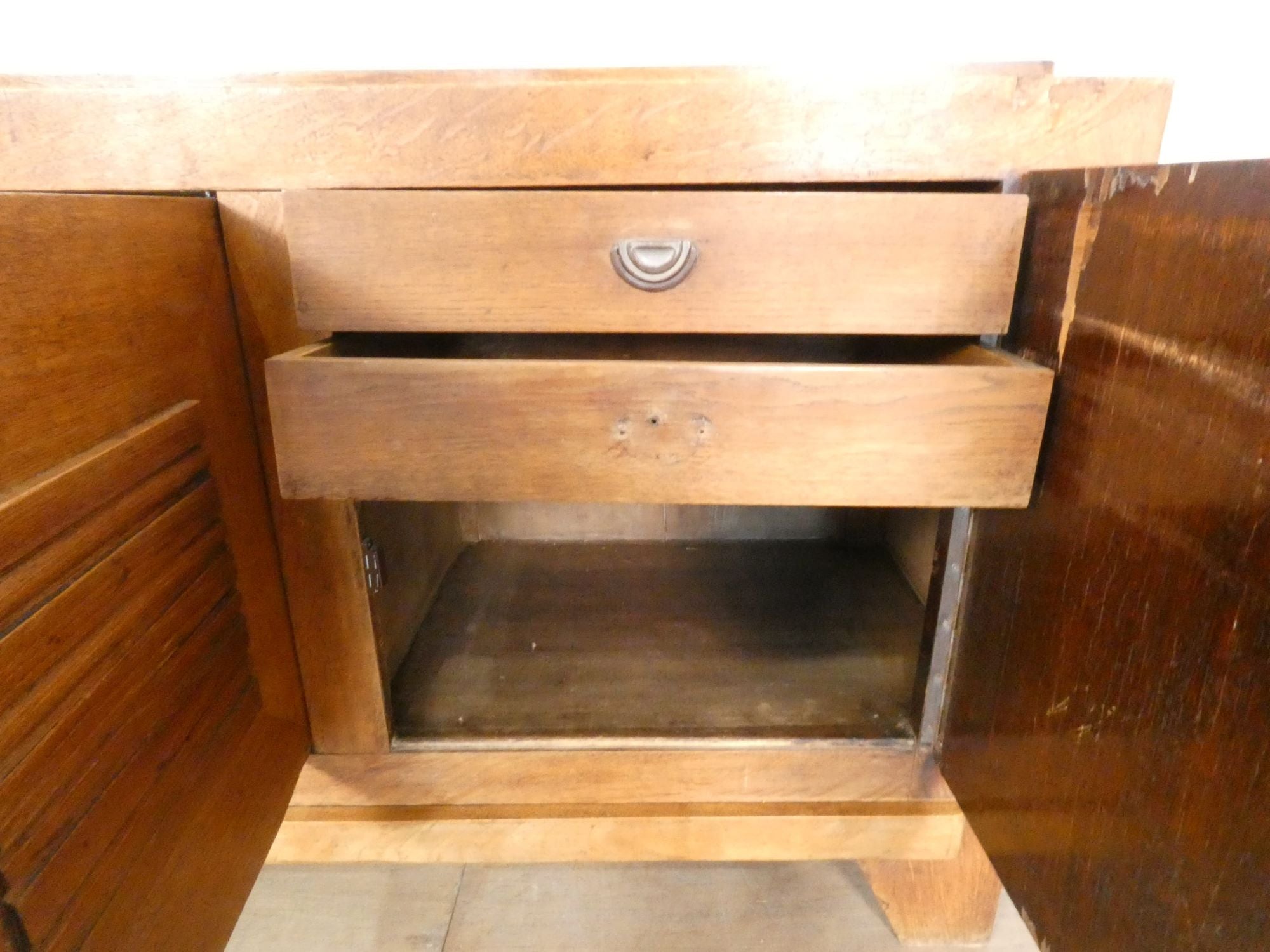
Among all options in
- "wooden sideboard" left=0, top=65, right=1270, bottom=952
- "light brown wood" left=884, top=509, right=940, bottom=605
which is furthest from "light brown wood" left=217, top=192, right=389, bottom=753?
"light brown wood" left=884, top=509, right=940, bottom=605

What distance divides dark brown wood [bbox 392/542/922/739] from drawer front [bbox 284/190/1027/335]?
14.8 inches

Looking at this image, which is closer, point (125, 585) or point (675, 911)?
point (125, 585)

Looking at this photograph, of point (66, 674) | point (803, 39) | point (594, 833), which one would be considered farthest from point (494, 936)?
point (803, 39)

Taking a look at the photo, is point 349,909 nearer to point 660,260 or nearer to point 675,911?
point 675,911

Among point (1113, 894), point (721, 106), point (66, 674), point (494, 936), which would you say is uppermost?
point (721, 106)

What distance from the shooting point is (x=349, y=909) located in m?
0.78

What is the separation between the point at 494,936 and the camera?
2.45ft

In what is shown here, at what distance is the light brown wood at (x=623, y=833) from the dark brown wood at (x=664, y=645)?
0.22ft

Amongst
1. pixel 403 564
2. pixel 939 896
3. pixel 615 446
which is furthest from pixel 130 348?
pixel 939 896

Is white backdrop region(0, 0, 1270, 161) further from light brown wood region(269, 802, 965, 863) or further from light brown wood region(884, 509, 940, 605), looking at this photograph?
light brown wood region(269, 802, 965, 863)

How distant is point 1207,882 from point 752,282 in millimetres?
363

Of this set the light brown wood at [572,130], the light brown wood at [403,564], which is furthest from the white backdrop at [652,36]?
the light brown wood at [403,564]

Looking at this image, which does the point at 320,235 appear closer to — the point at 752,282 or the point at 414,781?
the point at 752,282

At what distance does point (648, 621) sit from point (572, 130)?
55 cm
